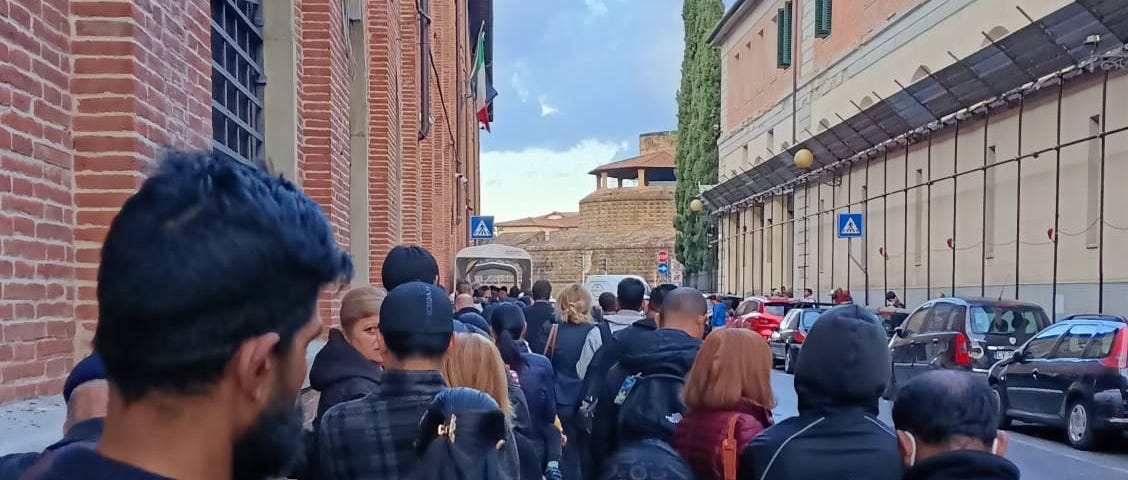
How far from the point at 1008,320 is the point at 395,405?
1447 cm

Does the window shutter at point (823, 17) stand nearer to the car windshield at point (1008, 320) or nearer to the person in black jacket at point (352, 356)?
the car windshield at point (1008, 320)

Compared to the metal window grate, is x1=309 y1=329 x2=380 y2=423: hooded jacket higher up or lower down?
lower down

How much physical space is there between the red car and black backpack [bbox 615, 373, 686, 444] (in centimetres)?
2100

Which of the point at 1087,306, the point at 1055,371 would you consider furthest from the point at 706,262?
the point at 1055,371

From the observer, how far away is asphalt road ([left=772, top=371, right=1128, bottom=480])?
11.3 m

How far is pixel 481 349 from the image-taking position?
4547mm

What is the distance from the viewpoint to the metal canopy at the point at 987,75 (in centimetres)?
1928

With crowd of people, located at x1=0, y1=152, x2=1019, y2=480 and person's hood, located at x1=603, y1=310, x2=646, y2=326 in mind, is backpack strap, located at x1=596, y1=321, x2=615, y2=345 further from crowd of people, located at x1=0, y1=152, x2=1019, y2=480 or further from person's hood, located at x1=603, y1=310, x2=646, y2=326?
crowd of people, located at x1=0, y1=152, x2=1019, y2=480

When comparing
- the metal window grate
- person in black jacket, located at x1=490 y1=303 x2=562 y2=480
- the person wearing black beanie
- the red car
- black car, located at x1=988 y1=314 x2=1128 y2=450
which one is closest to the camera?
the person wearing black beanie

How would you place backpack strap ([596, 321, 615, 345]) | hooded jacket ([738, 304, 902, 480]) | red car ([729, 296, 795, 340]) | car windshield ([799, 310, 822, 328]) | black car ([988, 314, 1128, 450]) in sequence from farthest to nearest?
red car ([729, 296, 795, 340]), car windshield ([799, 310, 822, 328]), black car ([988, 314, 1128, 450]), backpack strap ([596, 321, 615, 345]), hooded jacket ([738, 304, 902, 480])

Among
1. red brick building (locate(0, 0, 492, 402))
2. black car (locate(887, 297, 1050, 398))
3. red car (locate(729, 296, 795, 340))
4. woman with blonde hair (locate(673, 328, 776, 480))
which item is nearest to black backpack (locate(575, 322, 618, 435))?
woman with blonde hair (locate(673, 328, 776, 480))

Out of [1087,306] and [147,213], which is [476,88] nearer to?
[1087,306]

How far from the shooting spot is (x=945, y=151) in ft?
92.1

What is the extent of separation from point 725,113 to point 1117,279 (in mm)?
36486
